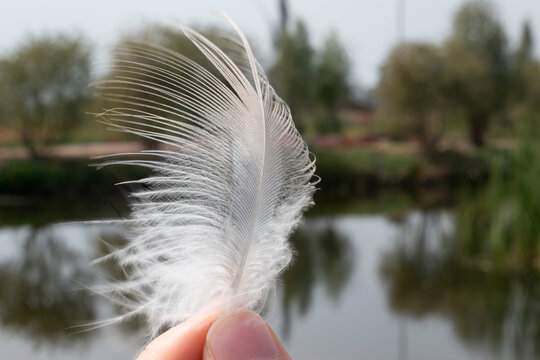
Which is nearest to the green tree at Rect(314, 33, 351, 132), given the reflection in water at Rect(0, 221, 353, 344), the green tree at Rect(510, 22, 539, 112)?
the green tree at Rect(510, 22, 539, 112)

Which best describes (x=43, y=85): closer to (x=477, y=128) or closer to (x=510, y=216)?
(x=510, y=216)

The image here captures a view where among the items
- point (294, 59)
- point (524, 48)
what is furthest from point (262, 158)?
point (524, 48)

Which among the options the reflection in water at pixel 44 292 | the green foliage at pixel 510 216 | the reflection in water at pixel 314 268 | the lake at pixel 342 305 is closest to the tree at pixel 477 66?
the reflection in water at pixel 314 268

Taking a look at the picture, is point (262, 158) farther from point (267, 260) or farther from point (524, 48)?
point (524, 48)

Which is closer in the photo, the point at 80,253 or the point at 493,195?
the point at 493,195

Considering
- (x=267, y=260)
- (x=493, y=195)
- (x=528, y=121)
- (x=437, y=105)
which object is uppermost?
(x=267, y=260)

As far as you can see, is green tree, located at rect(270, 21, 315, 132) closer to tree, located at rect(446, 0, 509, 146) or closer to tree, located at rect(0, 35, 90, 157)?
tree, located at rect(446, 0, 509, 146)
